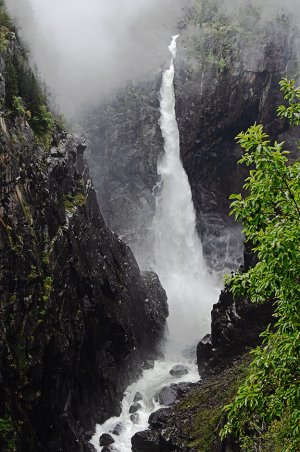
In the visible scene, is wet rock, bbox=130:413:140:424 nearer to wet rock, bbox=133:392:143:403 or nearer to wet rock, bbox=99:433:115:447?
wet rock, bbox=133:392:143:403

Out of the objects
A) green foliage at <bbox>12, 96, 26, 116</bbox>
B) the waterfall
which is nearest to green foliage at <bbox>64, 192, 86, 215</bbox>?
green foliage at <bbox>12, 96, 26, 116</bbox>

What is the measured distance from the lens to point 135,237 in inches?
2076

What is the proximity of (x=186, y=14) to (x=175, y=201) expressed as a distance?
29.9 meters

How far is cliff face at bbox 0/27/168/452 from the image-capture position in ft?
73.3

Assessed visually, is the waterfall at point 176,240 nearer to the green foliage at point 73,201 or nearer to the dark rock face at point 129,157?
the dark rock face at point 129,157

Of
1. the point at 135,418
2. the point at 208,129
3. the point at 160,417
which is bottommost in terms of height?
the point at 160,417

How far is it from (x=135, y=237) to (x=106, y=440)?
27.1 m

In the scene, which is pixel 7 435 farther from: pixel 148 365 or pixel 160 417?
pixel 148 365

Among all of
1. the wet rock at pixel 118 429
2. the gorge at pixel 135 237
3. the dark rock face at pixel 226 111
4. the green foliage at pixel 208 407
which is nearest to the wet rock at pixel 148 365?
the gorge at pixel 135 237

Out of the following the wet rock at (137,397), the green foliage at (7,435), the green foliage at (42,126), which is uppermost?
the green foliage at (42,126)

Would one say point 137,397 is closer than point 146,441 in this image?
No

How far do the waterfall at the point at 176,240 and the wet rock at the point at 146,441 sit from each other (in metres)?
18.6

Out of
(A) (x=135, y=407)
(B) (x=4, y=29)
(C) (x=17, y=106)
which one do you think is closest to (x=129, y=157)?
(B) (x=4, y=29)

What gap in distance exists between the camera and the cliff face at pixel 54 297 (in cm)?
2233
